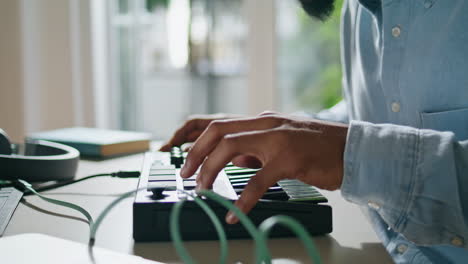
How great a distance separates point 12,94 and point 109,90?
14.9 inches

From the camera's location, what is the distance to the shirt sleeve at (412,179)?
44 cm

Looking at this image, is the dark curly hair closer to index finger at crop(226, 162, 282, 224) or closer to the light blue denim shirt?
the light blue denim shirt

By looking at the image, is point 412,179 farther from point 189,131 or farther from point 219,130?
point 189,131

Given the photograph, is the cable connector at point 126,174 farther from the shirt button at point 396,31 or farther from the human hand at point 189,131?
the shirt button at point 396,31

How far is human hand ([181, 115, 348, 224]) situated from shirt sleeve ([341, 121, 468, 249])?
0.06 ft

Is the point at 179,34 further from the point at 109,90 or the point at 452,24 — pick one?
the point at 452,24

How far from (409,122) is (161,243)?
41 centimetres

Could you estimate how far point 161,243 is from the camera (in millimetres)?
478

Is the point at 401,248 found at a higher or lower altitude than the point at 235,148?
lower

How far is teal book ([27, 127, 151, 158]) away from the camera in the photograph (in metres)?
1.06

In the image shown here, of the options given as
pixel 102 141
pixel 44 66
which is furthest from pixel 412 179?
pixel 44 66

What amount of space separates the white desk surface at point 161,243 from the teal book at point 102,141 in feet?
1.16

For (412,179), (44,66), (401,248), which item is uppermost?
(44,66)

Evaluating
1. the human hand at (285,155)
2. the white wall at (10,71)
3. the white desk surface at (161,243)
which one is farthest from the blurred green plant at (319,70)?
the human hand at (285,155)
